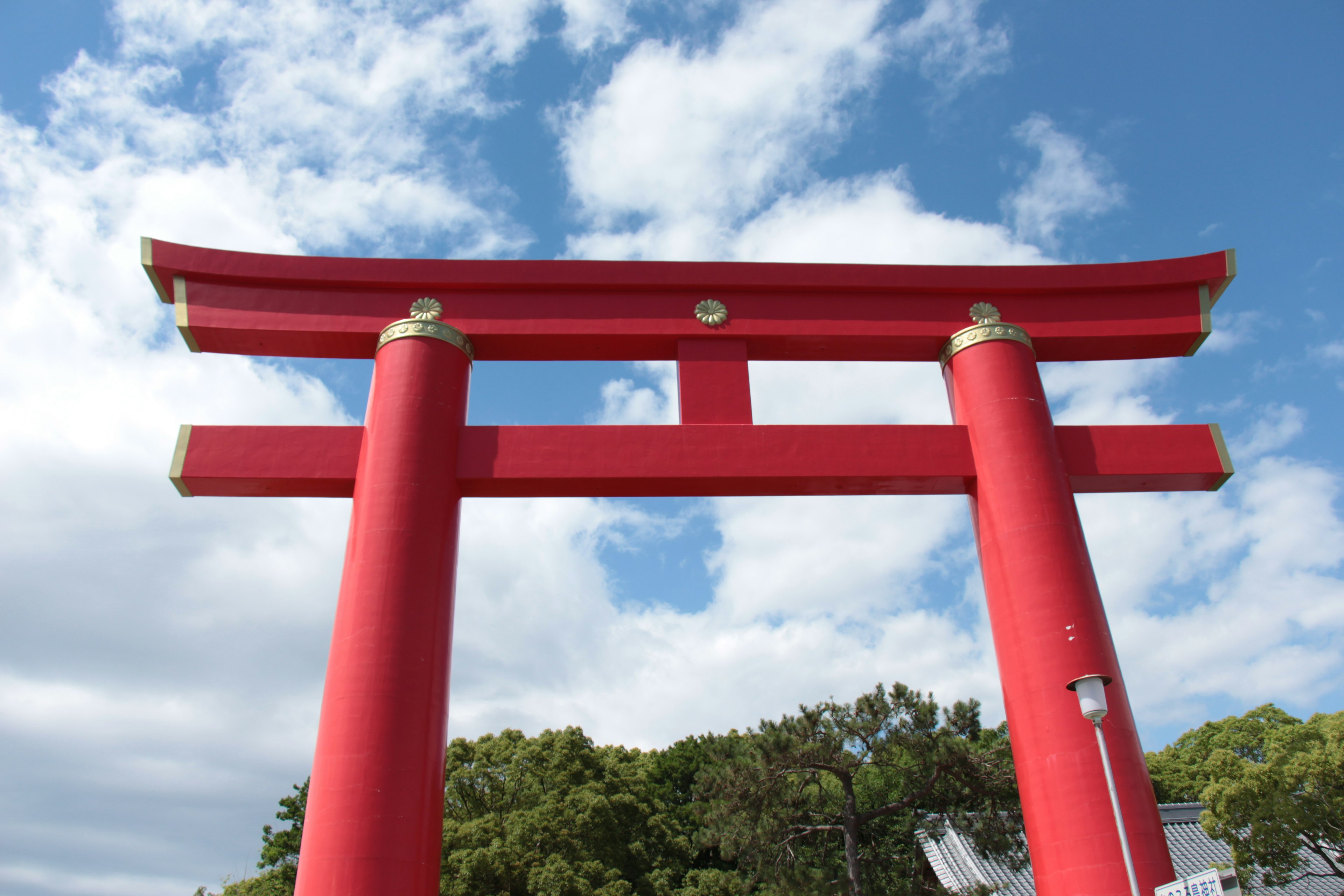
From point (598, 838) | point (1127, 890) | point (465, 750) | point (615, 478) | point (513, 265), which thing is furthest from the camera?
point (465, 750)

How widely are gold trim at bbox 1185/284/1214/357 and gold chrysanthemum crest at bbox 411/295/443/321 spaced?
344 inches

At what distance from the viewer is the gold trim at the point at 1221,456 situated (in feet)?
31.0

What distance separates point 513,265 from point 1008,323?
5.65 metres

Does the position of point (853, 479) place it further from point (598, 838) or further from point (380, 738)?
point (598, 838)

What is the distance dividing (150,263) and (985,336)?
29.9 feet

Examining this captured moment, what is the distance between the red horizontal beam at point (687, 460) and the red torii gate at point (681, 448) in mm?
25

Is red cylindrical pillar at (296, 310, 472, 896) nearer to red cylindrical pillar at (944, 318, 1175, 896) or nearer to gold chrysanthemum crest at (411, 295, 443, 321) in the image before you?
gold chrysanthemum crest at (411, 295, 443, 321)

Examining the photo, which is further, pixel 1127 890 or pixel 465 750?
pixel 465 750

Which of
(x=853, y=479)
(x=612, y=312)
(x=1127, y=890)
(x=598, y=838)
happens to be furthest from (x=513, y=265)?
(x=598, y=838)

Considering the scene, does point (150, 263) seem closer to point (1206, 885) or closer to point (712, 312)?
point (712, 312)

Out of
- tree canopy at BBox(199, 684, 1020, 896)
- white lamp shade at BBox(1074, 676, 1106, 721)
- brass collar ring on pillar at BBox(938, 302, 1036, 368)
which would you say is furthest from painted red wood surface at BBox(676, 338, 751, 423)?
tree canopy at BBox(199, 684, 1020, 896)

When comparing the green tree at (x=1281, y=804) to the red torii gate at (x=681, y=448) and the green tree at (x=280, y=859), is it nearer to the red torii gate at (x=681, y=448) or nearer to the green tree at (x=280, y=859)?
the red torii gate at (x=681, y=448)

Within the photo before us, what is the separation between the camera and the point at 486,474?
9.09 metres

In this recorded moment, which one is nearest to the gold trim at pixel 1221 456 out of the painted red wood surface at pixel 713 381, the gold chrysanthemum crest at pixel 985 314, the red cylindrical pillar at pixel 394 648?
the gold chrysanthemum crest at pixel 985 314
